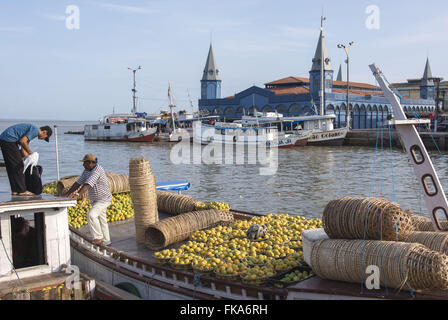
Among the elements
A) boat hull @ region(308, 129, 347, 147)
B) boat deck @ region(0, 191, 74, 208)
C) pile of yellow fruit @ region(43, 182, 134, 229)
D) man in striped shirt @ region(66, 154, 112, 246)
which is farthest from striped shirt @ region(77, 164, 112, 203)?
boat hull @ region(308, 129, 347, 147)

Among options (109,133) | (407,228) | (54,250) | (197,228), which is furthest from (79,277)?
(109,133)

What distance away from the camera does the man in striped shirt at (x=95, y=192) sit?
7633 mm

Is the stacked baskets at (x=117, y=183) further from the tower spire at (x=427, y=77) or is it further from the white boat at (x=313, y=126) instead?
the tower spire at (x=427, y=77)

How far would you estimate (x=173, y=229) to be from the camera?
8.06 metres

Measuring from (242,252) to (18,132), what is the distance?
14.3ft

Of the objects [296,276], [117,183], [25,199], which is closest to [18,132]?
[25,199]

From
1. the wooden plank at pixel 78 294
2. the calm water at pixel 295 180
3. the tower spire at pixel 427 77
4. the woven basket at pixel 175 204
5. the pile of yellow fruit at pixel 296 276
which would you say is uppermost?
the tower spire at pixel 427 77

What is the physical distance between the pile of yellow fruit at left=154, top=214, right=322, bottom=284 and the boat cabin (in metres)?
1.58

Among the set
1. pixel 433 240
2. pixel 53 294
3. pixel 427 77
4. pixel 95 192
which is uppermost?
pixel 427 77

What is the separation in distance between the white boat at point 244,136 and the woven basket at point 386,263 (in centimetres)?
4438

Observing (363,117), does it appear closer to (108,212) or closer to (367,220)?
(108,212)

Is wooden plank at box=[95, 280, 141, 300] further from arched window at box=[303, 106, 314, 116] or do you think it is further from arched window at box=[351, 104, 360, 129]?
arched window at box=[351, 104, 360, 129]

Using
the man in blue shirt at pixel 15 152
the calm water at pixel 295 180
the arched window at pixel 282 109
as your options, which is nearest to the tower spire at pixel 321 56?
the arched window at pixel 282 109
